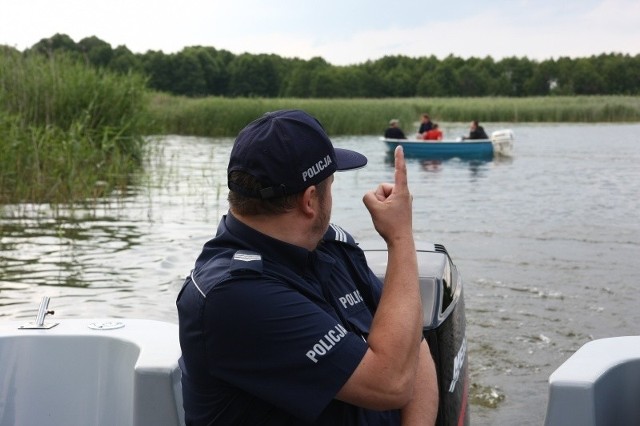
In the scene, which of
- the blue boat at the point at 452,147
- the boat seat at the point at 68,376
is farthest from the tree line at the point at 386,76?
the boat seat at the point at 68,376

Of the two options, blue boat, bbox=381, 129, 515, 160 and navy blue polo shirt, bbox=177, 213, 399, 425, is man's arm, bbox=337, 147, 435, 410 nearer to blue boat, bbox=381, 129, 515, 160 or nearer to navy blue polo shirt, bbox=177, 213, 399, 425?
navy blue polo shirt, bbox=177, 213, 399, 425

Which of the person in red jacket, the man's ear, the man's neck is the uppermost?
the man's ear

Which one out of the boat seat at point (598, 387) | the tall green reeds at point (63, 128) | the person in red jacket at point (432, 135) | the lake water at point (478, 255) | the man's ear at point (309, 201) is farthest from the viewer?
the person in red jacket at point (432, 135)

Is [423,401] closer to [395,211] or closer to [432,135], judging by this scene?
[395,211]

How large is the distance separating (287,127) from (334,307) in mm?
374

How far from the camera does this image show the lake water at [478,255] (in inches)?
248

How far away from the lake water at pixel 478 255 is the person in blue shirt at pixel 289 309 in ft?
10.7

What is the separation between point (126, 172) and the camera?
13164mm

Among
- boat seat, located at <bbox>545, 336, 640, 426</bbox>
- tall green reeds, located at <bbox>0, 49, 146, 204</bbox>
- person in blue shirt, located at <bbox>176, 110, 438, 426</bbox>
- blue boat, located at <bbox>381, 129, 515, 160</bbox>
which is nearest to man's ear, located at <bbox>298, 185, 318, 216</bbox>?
person in blue shirt, located at <bbox>176, 110, 438, 426</bbox>

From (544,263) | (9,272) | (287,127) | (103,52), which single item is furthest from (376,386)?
(103,52)

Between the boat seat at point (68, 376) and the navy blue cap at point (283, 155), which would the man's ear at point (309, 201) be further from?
the boat seat at point (68, 376)

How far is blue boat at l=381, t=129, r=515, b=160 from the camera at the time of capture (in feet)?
73.9

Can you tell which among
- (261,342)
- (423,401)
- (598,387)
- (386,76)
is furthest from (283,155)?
(386,76)

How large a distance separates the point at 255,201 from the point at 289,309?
224mm
